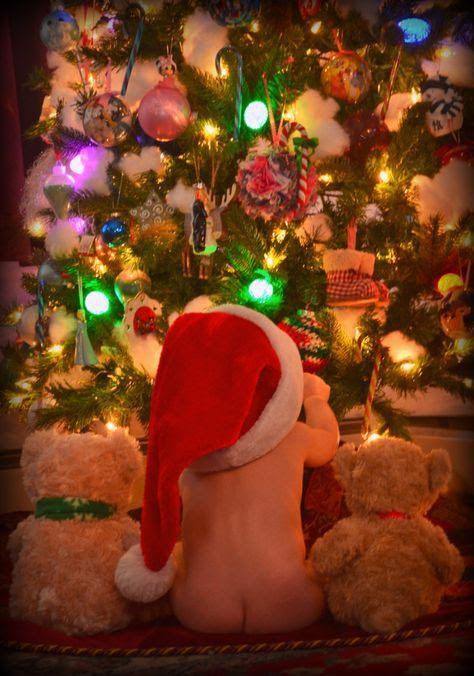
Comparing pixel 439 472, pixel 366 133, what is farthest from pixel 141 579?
pixel 366 133

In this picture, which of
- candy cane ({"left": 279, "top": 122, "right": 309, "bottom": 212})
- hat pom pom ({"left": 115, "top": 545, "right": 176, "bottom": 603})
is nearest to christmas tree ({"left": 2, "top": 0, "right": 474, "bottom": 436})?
candy cane ({"left": 279, "top": 122, "right": 309, "bottom": 212})

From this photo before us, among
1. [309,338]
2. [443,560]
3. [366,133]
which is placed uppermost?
[366,133]

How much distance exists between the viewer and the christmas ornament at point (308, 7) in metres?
1.55

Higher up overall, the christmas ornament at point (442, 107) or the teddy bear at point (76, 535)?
the christmas ornament at point (442, 107)

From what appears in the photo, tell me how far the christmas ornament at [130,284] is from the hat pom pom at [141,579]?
25.4 inches

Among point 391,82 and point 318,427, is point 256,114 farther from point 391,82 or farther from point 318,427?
point 318,427

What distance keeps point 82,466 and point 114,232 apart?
595 millimetres

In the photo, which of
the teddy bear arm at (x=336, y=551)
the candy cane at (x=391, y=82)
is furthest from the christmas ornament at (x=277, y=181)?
the teddy bear arm at (x=336, y=551)

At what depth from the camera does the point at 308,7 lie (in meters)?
1.55

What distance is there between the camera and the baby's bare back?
1062 millimetres

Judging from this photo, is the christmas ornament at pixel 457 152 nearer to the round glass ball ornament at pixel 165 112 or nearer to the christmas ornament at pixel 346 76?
the christmas ornament at pixel 346 76

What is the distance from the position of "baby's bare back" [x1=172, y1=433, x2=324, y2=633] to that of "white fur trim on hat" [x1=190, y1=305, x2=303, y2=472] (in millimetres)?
23

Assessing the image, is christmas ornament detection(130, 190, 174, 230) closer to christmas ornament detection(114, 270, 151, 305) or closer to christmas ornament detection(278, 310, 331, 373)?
christmas ornament detection(114, 270, 151, 305)

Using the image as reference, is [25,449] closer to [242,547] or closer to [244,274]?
[242,547]
